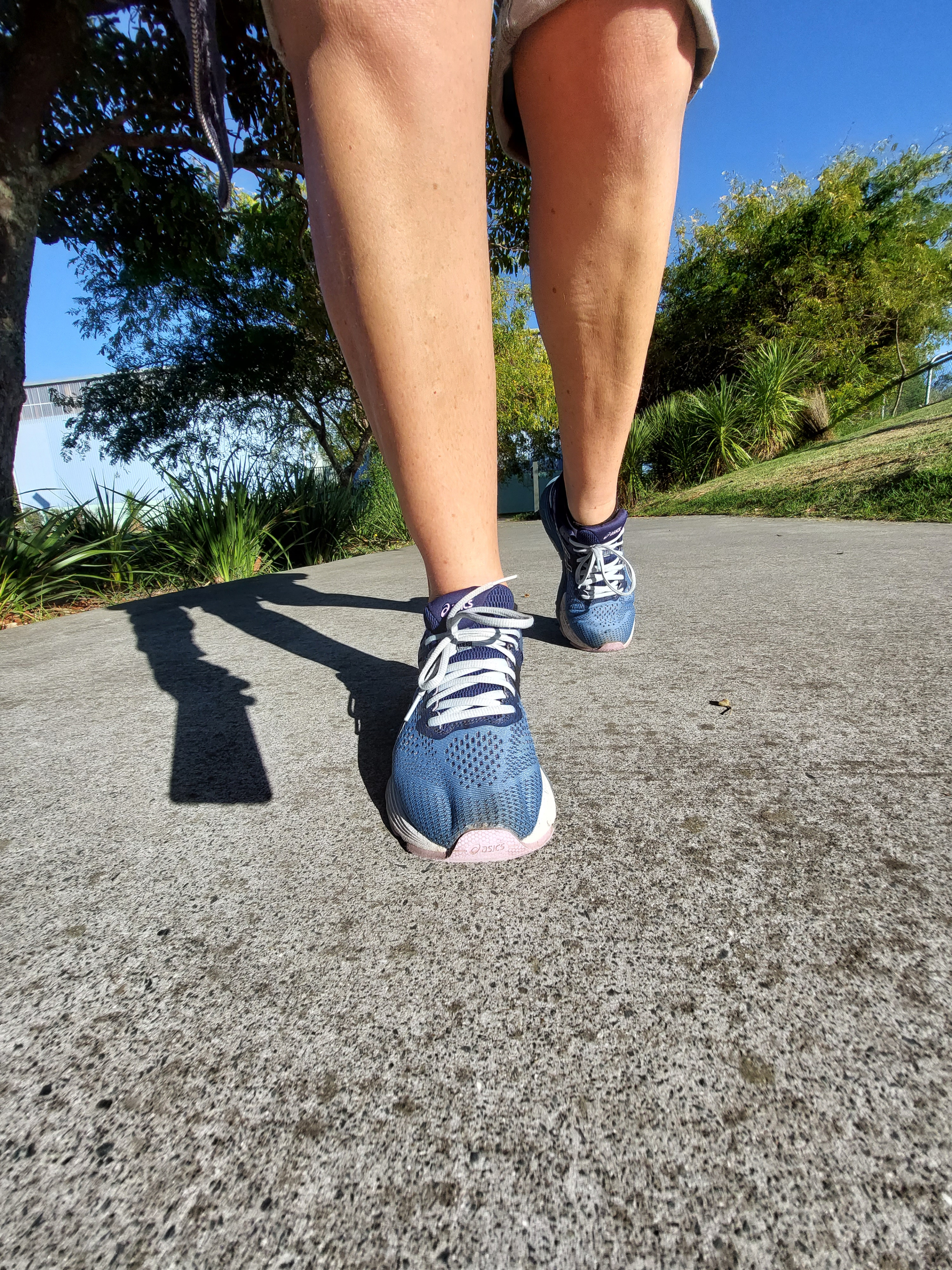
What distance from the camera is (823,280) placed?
29.7 feet

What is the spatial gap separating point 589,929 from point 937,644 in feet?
3.39

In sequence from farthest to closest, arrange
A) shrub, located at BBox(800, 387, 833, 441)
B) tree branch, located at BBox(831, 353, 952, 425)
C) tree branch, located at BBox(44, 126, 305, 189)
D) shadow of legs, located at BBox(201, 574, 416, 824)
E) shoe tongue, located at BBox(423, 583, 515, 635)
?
shrub, located at BBox(800, 387, 833, 441) < tree branch, located at BBox(831, 353, 952, 425) < tree branch, located at BBox(44, 126, 305, 189) < shadow of legs, located at BBox(201, 574, 416, 824) < shoe tongue, located at BBox(423, 583, 515, 635)

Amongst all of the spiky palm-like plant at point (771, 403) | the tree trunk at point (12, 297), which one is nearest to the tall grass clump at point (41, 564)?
the tree trunk at point (12, 297)

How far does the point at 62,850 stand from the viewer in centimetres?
72

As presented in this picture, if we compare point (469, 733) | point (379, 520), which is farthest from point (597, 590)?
point (379, 520)

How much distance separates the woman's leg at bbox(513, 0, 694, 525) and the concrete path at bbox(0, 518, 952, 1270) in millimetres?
656

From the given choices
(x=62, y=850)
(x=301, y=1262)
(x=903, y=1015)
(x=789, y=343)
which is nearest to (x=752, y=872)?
(x=903, y=1015)

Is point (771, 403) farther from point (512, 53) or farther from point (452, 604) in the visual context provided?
point (452, 604)

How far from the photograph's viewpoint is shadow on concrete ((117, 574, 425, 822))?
0.87 meters

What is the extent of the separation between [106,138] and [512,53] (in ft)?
13.2

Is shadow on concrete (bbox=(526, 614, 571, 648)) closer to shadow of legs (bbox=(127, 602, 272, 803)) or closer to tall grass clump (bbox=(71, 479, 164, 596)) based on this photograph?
shadow of legs (bbox=(127, 602, 272, 803))

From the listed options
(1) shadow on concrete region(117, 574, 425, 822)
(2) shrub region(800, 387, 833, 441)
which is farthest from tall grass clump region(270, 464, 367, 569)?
(2) shrub region(800, 387, 833, 441)

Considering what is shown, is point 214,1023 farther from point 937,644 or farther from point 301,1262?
point 937,644

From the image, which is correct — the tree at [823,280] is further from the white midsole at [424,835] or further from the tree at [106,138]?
the white midsole at [424,835]
